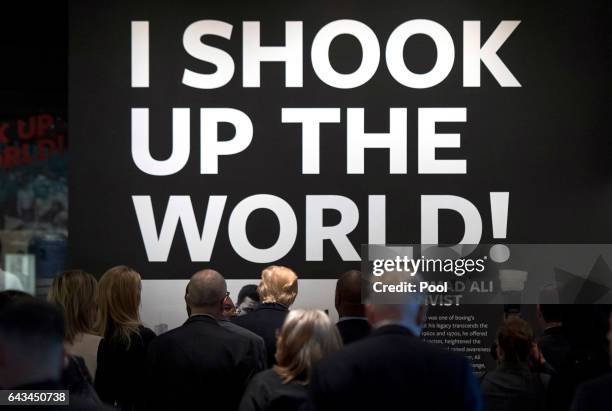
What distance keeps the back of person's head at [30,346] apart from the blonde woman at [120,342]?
2009 mm

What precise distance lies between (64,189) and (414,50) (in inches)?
137

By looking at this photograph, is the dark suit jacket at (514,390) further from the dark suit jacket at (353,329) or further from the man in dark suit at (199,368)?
the man in dark suit at (199,368)

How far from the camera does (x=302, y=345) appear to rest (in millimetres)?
3166

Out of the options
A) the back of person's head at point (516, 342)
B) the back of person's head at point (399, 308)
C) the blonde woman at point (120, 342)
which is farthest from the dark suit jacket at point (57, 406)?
the back of person's head at point (516, 342)

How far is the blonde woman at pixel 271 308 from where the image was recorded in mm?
4441

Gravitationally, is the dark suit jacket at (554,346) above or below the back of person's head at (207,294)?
below

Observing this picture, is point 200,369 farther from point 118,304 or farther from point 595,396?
point 595,396

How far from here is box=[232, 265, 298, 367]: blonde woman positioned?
4.44 m

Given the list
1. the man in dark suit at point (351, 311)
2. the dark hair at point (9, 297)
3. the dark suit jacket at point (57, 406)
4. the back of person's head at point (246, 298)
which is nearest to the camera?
the dark suit jacket at point (57, 406)

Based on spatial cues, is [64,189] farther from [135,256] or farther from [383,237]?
[383,237]

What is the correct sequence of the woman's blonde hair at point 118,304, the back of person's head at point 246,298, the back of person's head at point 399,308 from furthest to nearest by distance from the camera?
the back of person's head at point 246,298
the woman's blonde hair at point 118,304
the back of person's head at point 399,308

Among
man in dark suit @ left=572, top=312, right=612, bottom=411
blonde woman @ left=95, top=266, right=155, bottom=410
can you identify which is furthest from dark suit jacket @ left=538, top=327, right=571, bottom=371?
blonde woman @ left=95, top=266, right=155, bottom=410

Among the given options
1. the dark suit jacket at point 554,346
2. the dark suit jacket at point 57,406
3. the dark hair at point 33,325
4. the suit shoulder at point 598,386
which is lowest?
the dark suit jacket at point 554,346

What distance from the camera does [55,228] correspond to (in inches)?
298
